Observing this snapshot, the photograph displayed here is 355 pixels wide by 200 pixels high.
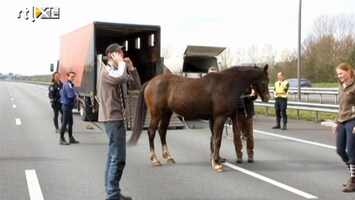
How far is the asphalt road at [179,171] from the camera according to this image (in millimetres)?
6609

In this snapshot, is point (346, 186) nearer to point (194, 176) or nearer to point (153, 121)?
point (194, 176)

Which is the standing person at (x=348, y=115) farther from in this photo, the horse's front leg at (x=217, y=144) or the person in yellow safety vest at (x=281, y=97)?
the person in yellow safety vest at (x=281, y=97)

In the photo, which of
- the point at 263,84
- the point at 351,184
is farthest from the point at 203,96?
the point at 351,184

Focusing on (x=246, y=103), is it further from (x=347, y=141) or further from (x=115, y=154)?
(x=115, y=154)

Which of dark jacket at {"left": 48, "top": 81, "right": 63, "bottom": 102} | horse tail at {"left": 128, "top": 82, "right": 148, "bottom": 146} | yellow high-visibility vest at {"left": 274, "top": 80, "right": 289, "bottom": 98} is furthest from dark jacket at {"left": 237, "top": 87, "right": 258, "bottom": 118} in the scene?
dark jacket at {"left": 48, "top": 81, "right": 63, "bottom": 102}

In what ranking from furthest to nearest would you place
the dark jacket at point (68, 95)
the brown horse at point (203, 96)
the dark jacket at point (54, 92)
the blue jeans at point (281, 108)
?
the blue jeans at point (281, 108) → the dark jacket at point (54, 92) → the dark jacket at point (68, 95) → the brown horse at point (203, 96)

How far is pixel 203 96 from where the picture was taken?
8.66 metres

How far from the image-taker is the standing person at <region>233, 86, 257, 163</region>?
30.1 ft

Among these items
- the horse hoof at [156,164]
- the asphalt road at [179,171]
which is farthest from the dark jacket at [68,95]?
the horse hoof at [156,164]

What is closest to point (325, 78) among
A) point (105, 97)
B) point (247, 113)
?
point (247, 113)

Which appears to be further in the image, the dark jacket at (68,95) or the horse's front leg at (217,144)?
the dark jacket at (68,95)

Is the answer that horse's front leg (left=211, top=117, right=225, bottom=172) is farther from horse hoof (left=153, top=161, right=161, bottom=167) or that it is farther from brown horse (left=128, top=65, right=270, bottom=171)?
horse hoof (left=153, top=161, right=161, bottom=167)

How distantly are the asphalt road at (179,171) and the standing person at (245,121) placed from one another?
27 centimetres

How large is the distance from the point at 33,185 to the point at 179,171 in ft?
7.99
